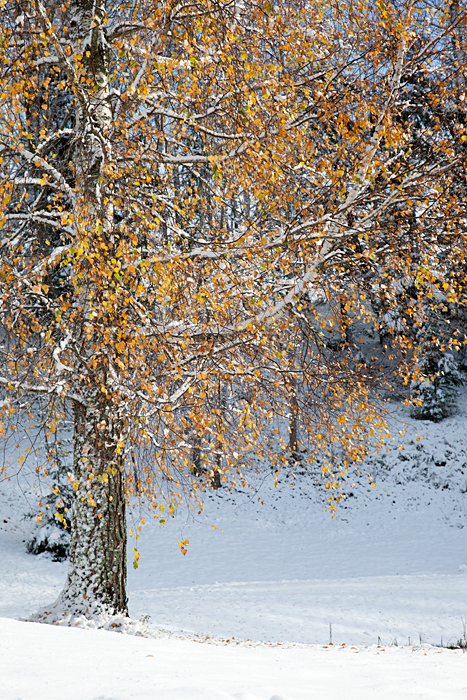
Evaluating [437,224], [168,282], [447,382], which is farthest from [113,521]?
[447,382]

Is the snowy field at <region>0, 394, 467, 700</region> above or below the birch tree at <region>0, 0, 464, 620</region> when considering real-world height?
below

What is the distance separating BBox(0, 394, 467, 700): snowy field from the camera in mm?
2816

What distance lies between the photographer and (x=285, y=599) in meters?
9.48

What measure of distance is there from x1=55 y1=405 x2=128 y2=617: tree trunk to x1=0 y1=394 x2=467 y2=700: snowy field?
746 millimetres

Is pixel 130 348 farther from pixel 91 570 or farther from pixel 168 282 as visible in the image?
pixel 91 570

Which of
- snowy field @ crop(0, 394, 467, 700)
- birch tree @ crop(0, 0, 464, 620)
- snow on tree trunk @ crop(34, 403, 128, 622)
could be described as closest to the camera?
snowy field @ crop(0, 394, 467, 700)

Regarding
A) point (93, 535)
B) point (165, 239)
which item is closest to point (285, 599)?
point (93, 535)

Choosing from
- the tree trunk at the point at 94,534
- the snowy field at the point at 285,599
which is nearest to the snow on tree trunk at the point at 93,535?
the tree trunk at the point at 94,534

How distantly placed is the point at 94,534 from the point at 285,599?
17.8ft

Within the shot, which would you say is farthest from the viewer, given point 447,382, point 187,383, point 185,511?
point 447,382

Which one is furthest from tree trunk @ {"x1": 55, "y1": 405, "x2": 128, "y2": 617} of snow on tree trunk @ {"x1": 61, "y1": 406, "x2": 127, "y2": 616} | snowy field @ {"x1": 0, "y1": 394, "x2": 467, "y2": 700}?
snowy field @ {"x1": 0, "y1": 394, "x2": 467, "y2": 700}

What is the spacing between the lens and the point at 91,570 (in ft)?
17.7

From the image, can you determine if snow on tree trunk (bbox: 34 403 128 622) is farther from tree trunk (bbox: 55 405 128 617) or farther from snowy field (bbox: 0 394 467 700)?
snowy field (bbox: 0 394 467 700)

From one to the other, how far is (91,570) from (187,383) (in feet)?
7.21
